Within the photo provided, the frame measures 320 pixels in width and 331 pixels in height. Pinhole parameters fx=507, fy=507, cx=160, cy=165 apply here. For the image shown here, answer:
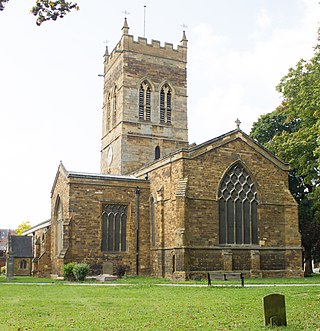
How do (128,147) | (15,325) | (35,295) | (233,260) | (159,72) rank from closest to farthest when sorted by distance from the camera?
(15,325), (35,295), (233,260), (128,147), (159,72)

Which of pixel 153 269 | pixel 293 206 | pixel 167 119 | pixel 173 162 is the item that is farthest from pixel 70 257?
pixel 167 119

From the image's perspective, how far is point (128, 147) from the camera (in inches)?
1708

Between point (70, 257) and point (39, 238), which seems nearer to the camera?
point (70, 257)

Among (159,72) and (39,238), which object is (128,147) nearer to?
(159,72)

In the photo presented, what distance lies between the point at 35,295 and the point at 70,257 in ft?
39.0

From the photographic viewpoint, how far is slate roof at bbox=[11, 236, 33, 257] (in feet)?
163

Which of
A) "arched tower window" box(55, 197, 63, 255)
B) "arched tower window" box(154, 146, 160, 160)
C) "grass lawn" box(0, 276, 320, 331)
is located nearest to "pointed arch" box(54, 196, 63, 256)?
"arched tower window" box(55, 197, 63, 255)

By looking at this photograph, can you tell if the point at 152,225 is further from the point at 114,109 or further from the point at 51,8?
the point at 51,8

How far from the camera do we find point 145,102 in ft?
148

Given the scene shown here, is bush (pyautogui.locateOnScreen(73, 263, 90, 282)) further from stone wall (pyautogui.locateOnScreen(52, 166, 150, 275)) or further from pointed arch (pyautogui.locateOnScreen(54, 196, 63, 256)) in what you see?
pointed arch (pyautogui.locateOnScreen(54, 196, 63, 256))

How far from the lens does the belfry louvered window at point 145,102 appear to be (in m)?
45.0

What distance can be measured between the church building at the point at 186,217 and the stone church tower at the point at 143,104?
6.20 meters

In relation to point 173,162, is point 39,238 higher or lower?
lower

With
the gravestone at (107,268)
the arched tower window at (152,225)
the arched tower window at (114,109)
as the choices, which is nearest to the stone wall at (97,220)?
the gravestone at (107,268)
